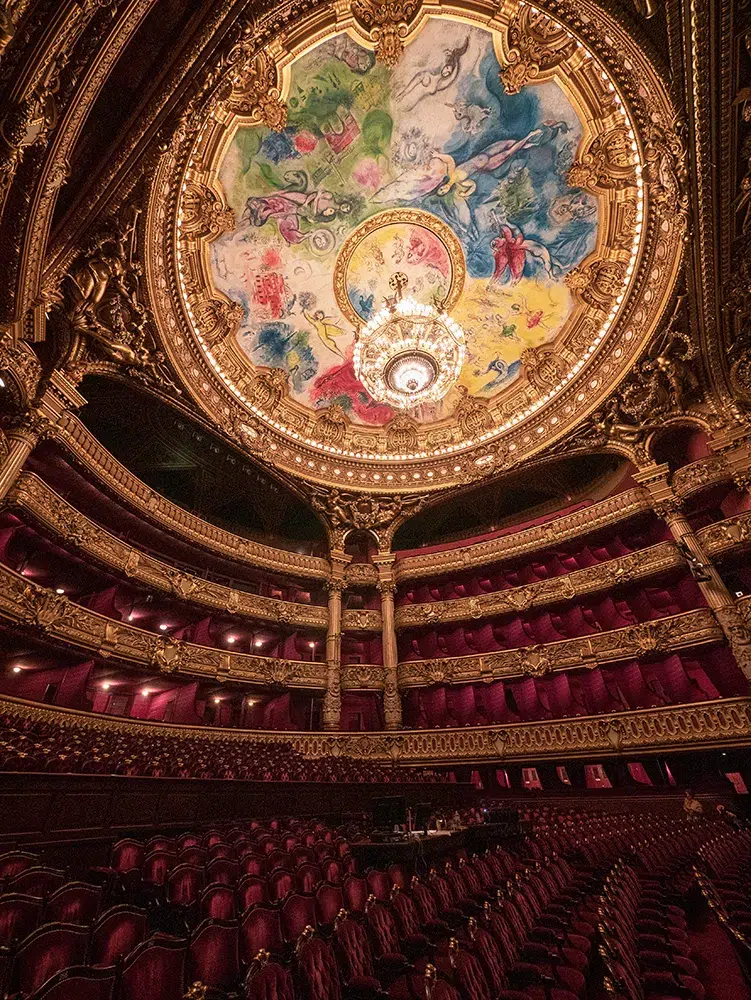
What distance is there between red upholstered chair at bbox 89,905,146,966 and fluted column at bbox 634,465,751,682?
9.75m

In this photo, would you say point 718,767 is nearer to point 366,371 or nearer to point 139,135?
point 366,371

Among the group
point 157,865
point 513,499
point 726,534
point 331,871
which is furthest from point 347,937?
point 513,499

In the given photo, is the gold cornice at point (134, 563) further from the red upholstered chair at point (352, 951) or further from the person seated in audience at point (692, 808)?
the person seated in audience at point (692, 808)

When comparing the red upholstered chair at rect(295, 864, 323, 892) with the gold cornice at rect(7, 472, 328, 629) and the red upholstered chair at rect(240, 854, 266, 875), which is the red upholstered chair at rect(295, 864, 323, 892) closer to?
the red upholstered chair at rect(240, 854, 266, 875)

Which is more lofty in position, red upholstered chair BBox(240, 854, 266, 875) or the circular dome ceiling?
the circular dome ceiling

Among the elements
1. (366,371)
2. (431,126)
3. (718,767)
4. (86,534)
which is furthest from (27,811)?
(431,126)

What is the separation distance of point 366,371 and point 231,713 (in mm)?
9246

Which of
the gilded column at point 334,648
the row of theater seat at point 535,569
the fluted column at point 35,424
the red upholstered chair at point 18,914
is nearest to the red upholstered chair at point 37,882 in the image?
the red upholstered chair at point 18,914

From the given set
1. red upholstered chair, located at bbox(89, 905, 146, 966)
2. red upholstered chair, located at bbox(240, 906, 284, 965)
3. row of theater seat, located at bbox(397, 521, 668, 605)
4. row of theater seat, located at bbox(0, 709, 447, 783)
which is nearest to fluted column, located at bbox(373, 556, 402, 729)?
row of theater seat, located at bbox(397, 521, 668, 605)

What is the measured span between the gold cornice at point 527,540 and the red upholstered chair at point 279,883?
10.5 metres

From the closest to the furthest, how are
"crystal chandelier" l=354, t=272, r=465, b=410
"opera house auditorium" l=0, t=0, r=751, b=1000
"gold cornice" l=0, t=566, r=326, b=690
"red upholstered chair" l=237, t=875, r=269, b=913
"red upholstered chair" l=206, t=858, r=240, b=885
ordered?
"red upholstered chair" l=237, t=875, r=269, b=913
"opera house auditorium" l=0, t=0, r=751, b=1000
"red upholstered chair" l=206, t=858, r=240, b=885
"gold cornice" l=0, t=566, r=326, b=690
"crystal chandelier" l=354, t=272, r=465, b=410

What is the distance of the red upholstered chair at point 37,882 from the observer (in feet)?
7.75

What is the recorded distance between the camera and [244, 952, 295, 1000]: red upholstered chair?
1.57 metres

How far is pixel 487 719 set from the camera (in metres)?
10.9
